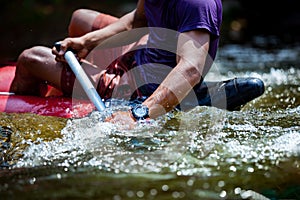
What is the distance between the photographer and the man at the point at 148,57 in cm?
233

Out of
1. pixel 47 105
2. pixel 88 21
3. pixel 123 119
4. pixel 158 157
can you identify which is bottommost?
pixel 158 157

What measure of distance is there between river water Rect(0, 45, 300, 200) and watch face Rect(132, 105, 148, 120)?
3cm

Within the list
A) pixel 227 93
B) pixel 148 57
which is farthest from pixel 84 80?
pixel 227 93

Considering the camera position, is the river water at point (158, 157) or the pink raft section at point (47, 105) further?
the pink raft section at point (47, 105)

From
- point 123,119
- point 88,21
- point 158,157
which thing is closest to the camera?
point 158,157

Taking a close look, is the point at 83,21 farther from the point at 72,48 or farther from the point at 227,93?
the point at 227,93

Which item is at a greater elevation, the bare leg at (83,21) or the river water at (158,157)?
the bare leg at (83,21)

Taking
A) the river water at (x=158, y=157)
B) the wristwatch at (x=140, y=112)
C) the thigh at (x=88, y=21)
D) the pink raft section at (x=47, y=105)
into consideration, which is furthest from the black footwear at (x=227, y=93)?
the thigh at (x=88, y=21)

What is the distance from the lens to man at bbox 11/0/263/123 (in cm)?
233

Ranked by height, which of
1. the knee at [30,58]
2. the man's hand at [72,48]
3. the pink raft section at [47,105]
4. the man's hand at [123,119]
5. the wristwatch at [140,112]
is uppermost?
the man's hand at [72,48]

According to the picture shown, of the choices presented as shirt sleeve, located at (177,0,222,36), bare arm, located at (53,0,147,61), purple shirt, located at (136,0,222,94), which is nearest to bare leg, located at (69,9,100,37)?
bare arm, located at (53,0,147,61)

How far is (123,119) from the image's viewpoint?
2234 millimetres

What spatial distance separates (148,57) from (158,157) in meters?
0.87

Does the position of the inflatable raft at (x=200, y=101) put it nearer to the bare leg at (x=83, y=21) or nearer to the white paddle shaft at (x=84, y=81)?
the white paddle shaft at (x=84, y=81)
